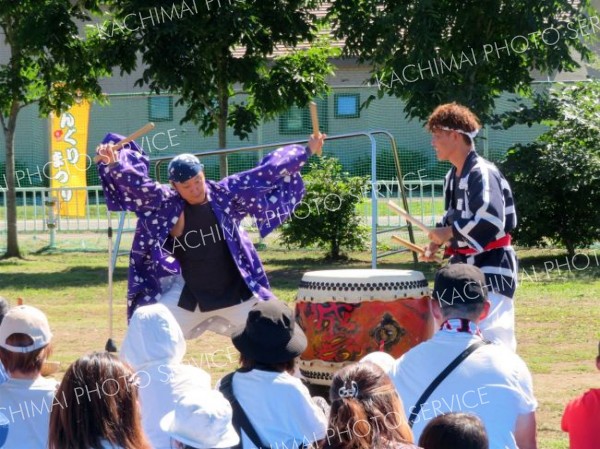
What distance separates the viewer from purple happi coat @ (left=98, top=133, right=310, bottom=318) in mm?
5871

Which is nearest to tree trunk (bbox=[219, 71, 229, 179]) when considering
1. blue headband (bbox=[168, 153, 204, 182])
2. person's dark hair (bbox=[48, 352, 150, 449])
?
blue headband (bbox=[168, 153, 204, 182])

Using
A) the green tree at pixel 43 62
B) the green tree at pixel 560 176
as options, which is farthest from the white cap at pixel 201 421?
the green tree at pixel 43 62

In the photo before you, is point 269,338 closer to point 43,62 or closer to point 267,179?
point 267,179

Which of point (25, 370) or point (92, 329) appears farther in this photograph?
point (92, 329)

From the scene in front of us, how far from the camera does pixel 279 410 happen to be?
3.57 m

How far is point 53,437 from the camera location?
317cm

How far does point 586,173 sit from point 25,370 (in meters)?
9.17

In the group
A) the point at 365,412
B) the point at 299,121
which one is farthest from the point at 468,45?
the point at 365,412

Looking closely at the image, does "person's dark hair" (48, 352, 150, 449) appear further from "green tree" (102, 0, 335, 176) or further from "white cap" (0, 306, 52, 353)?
"green tree" (102, 0, 335, 176)

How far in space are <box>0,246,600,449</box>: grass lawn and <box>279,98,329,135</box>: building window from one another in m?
4.89

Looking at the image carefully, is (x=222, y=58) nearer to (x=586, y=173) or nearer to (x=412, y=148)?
(x=586, y=173)

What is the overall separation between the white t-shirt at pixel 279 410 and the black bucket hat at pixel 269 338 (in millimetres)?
74

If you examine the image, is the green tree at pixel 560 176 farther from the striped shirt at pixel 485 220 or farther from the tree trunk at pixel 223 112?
the striped shirt at pixel 485 220

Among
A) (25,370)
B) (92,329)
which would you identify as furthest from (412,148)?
(25,370)
